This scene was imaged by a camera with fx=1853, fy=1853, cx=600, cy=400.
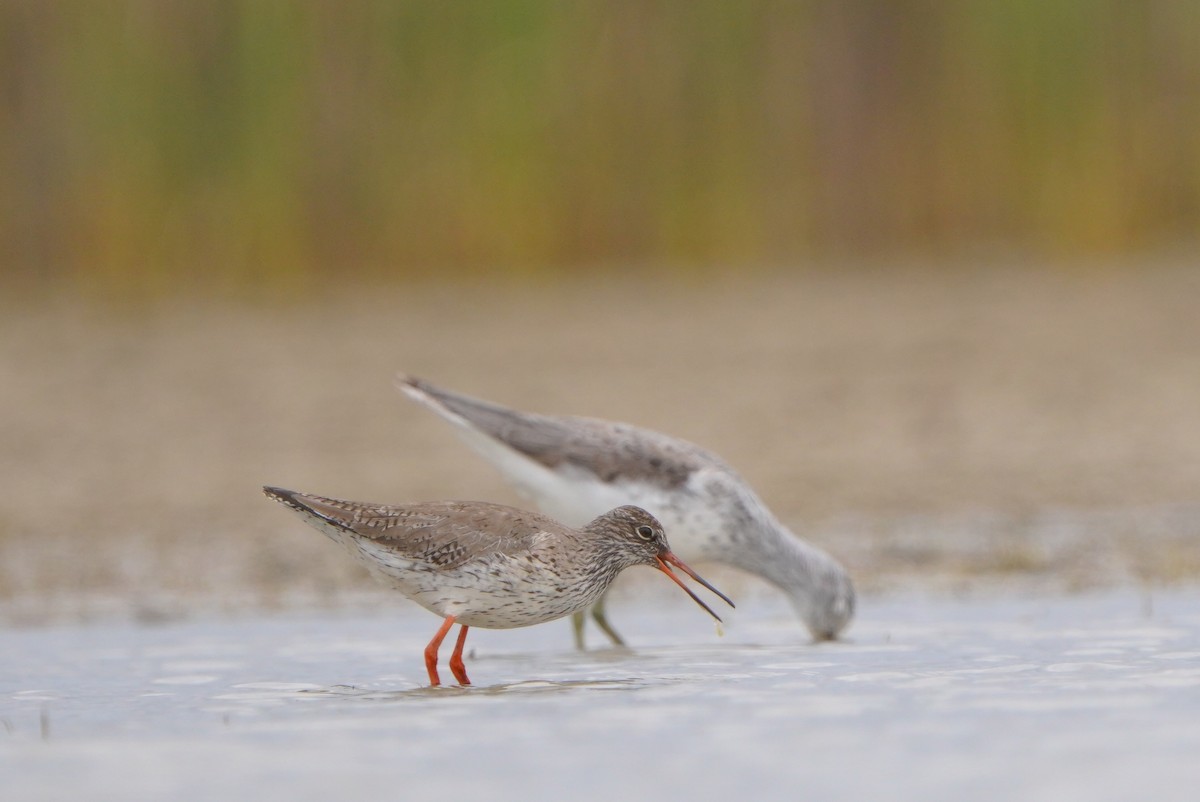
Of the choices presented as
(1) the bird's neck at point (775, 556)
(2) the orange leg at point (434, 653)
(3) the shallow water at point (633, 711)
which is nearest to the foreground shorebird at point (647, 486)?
(1) the bird's neck at point (775, 556)

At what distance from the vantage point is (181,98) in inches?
474

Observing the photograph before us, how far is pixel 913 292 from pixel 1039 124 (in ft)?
4.99

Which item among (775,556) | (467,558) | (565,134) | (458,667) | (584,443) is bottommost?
(458,667)

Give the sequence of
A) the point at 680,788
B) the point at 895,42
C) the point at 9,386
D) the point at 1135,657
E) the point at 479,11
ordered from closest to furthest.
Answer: the point at 680,788 < the point at 1135,657 < the point at 9,386 < the point at 479,11 < the point at 895,42

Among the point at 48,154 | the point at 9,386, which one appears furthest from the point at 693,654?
the point at 48,154

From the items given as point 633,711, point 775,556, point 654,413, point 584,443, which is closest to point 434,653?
point 633,711

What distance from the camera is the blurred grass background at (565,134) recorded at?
12.2 meters

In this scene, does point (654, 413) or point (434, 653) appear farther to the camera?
point (654, 413)

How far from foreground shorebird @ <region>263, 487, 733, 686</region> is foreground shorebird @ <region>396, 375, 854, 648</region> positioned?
94cm

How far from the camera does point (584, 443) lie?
23.5 feet

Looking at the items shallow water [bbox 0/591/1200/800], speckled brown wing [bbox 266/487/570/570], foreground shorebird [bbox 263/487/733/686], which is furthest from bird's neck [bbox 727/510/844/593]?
speckled brown wing [bbox 266/487/570/570]

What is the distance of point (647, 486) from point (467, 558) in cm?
138

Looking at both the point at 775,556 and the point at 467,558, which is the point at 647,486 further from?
the point at 467,558

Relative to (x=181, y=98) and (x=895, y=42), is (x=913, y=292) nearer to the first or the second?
(x=895, y=42)
